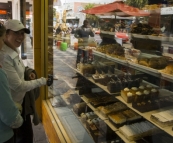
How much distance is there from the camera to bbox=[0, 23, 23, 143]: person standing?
1.39 m

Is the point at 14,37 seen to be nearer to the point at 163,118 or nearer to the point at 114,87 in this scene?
the point at 114,87

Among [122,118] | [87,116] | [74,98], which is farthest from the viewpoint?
[74,98]

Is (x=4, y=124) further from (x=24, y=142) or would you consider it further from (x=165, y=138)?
(x=165, y=138)

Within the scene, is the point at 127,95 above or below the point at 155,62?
below

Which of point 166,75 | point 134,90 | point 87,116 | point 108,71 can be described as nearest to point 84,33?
point 108,71

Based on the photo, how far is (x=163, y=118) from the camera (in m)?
1.58

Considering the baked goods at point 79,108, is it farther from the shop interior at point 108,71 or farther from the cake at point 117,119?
the cake at point 117,119

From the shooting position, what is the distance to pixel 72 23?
310 cm

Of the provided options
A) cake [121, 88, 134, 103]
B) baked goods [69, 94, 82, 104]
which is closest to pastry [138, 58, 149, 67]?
cake [121, 88, 134, 103]

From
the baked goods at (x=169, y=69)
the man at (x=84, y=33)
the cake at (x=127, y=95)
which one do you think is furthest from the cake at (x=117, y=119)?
the man at (x=84, y=33)

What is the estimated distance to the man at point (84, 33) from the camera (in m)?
2.86

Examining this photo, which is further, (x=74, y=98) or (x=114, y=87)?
(x=74, y=98)

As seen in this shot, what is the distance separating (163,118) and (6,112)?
1.16m

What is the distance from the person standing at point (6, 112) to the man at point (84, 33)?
1507 millimetres
